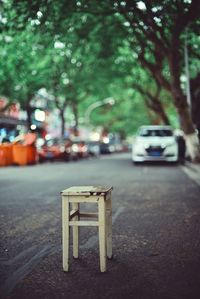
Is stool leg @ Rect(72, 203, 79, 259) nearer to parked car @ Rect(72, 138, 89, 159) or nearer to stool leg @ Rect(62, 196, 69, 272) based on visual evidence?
stool leg @ Rect(62, 196, 69, 272)

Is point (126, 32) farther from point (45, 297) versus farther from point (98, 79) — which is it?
point (45, 297)

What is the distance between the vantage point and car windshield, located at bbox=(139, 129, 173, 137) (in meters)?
23.4

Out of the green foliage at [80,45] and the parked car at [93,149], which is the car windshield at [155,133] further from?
the parked car at [93,149]

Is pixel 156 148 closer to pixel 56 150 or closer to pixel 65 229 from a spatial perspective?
pixel 56 150

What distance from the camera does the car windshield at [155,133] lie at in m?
23.4

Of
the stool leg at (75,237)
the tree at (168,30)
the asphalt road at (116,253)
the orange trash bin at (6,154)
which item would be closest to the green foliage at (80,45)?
the tree at (168,30)

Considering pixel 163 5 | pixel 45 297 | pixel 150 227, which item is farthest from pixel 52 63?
pixel 45 297

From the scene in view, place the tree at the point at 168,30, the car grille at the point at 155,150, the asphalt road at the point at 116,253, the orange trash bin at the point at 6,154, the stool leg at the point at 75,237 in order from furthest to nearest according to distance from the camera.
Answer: the orange trash bin at the point at 6,154
the car grille at the point at 155,150
the tree at the point at 168,30
the stool leg at the point at 75,237
the asphalt road at the point at 116,253

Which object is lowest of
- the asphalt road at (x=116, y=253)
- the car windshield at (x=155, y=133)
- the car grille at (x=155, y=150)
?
the asphalt road at (x=116, y=253)

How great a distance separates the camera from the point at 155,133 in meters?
23.7

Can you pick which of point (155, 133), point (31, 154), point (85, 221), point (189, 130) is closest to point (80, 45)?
point (155, 133)

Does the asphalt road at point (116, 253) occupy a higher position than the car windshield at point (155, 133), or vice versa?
the car windshield at point (155, 133)

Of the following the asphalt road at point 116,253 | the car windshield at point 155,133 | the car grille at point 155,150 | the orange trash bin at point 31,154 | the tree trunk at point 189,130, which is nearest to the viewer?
the asphalt road at point 116,253

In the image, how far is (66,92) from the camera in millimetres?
37000
